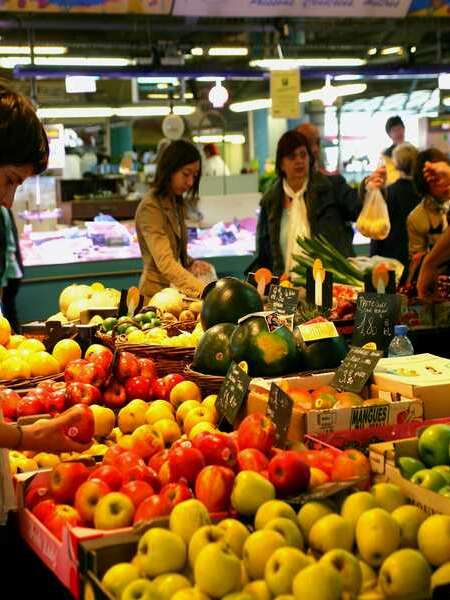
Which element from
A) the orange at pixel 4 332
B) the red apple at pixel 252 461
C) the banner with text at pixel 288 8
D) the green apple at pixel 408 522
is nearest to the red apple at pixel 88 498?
the red apple at pixel 252 461

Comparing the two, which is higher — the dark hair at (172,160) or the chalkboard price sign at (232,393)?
the dark hair at (172,160)

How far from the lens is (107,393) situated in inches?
125

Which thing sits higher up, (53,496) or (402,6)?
(402,6)

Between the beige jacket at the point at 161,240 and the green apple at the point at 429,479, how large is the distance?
136 inches

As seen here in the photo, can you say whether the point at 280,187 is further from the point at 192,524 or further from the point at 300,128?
the point at 192,524

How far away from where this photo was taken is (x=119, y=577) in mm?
1804

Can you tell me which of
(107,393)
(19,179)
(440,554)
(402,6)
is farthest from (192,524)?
(402,6)

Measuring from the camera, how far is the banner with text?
7.35 meters

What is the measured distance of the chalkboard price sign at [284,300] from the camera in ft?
12.0

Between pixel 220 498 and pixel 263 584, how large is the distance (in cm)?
37

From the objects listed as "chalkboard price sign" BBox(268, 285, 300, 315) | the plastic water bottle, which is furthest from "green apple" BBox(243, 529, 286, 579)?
"chalkboard price sign" BBox(268, 285, 300, 315)

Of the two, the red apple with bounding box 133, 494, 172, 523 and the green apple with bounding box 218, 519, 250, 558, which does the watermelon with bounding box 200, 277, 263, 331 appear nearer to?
the red apple with bounding box 133, 494, 172, 523

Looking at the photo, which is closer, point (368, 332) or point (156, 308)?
point (368, 332)

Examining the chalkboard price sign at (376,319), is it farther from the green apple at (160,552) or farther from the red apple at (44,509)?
the green apple at (160,552)
